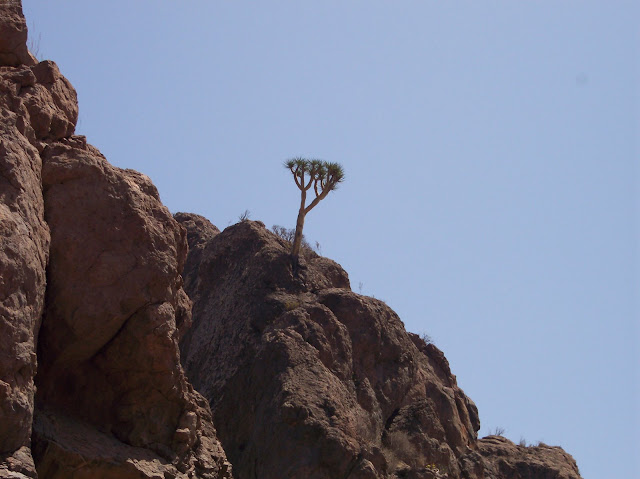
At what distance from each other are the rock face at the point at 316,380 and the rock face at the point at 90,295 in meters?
8.21

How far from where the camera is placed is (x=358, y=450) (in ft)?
69.0

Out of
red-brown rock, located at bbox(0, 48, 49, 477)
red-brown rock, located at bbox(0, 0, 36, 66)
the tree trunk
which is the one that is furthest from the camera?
the tree trunk

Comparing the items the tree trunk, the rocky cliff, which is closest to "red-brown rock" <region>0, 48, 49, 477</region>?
the rocky cliff

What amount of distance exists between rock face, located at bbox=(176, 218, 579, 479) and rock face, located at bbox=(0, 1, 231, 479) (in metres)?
8.21

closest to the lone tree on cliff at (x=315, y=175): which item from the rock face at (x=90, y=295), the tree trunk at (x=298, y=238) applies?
the tree trunk at (x=298, y=238)

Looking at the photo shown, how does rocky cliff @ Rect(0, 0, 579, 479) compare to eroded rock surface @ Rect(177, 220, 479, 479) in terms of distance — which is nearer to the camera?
rocky cliff @ Rect(0, 0, 579, 479)

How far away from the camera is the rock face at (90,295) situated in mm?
10789

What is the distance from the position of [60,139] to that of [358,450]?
11772 mm

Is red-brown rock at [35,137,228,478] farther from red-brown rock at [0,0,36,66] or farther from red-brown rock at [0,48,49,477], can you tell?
red-brown rock at [0,0,36,66]

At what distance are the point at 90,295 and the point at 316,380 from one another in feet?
38.2

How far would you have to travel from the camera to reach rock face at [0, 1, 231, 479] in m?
10.8

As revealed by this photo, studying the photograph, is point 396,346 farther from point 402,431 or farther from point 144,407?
point 144,407

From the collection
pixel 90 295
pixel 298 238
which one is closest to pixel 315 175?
pixel 298 238

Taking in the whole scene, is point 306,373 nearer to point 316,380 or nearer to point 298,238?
point 316,380
